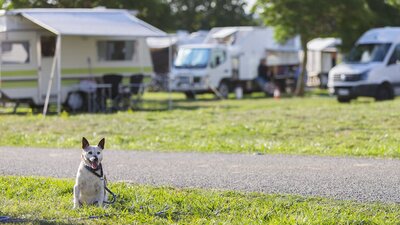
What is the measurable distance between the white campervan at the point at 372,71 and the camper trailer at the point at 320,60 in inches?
526

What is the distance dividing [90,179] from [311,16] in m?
23.9

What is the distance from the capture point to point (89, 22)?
21.3m

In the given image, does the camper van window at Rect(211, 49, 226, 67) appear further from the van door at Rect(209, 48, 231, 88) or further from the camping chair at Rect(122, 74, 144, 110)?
the camping chair at Rect(122, 74, 144, 110)

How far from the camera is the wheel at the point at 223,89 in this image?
30.9m

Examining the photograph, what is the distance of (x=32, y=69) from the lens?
21781 millimetres

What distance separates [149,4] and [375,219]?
24.2 metres

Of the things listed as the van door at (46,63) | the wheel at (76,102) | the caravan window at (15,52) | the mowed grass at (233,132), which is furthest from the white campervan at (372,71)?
the caravan window at (15,52)

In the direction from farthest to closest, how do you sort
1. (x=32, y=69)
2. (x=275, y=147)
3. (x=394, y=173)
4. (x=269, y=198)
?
(x=32, y=69) < (x=275, y=147) < (x=394, y=173) < (x=269, y=198)

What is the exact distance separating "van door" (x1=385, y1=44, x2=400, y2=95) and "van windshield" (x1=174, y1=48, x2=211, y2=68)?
7.81 m

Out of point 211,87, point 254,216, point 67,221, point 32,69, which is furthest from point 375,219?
point 211,87

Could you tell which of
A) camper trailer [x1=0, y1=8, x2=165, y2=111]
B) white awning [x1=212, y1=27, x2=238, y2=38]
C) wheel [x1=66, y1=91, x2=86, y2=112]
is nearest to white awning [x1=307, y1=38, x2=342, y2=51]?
white awning [x1=212, y1=27, x2=238, y2=38]

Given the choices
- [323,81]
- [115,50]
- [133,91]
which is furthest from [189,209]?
[323,81]

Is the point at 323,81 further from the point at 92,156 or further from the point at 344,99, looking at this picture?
the point at 92,156

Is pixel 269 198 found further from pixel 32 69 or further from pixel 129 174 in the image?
pixel 32 69
